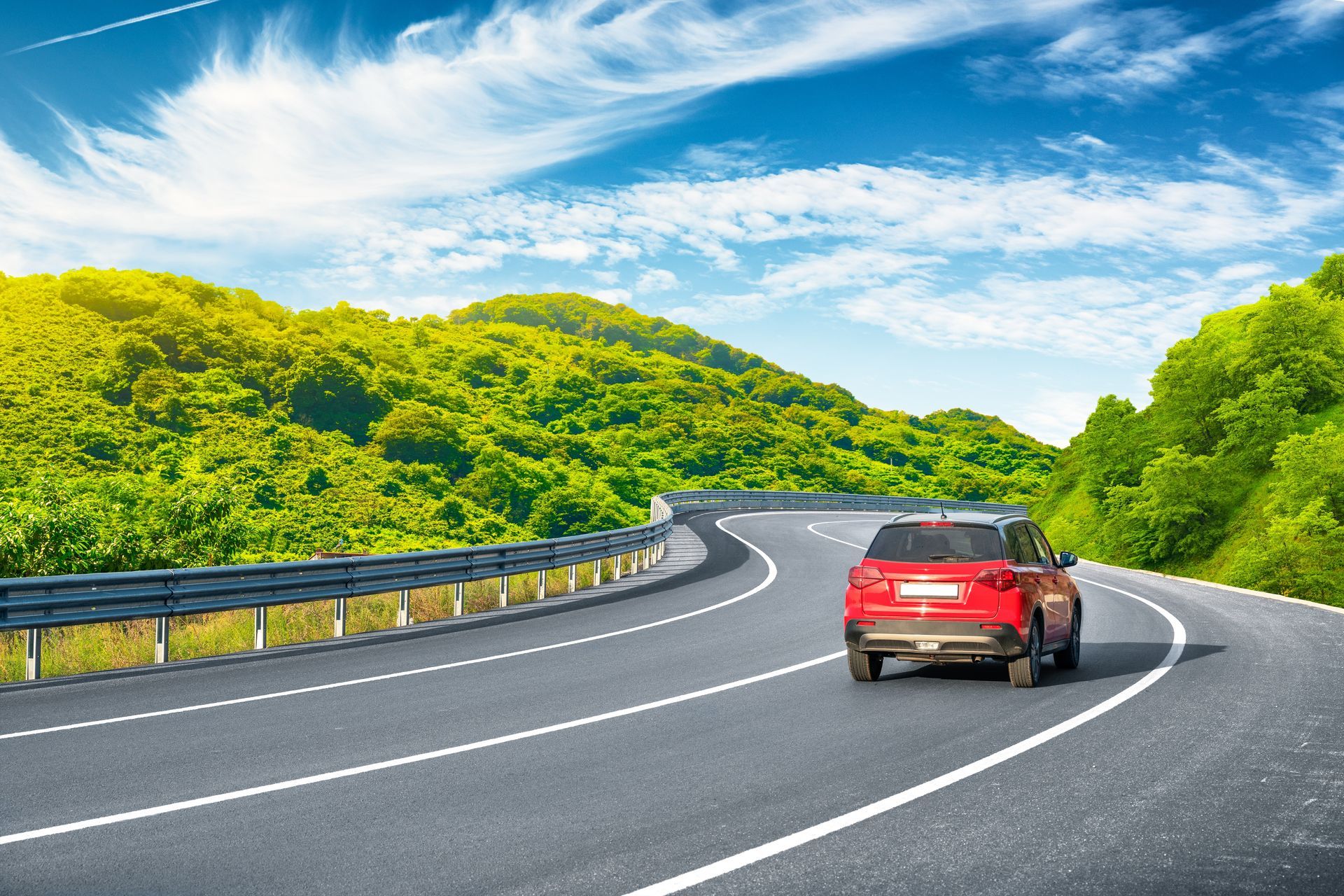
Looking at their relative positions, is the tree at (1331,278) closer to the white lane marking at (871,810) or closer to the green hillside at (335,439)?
the green hillside at (335,439)

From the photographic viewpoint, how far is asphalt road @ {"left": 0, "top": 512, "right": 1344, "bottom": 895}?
508cm

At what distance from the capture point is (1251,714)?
9086 millimetres

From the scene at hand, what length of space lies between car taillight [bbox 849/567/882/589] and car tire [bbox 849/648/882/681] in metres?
0.63

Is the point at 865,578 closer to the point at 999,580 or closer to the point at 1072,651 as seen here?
the point at 999,580

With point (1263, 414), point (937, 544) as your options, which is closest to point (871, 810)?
point (937, 544)

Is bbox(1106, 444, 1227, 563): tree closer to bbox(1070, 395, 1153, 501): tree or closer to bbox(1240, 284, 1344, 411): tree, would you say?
bbox(1240, 284, 1344, 411): tree

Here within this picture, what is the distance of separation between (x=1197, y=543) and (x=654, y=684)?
45.6m

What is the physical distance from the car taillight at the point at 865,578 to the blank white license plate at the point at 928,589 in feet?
0.81

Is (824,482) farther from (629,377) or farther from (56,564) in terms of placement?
(56,564)

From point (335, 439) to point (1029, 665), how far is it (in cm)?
7447

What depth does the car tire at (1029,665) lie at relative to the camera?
33.8ft

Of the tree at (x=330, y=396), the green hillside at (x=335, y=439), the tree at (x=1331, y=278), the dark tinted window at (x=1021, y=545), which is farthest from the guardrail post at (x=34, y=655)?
the tree at (x=330, y=396)

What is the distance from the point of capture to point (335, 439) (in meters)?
79.4

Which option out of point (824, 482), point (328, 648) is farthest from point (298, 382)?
point (328, 648)
